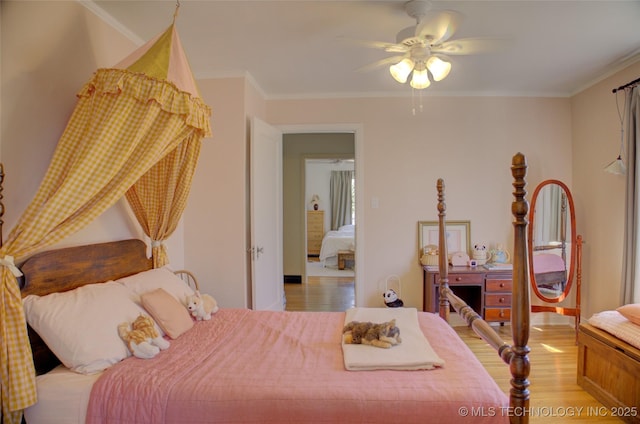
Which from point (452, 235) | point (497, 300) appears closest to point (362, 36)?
point (452, 235)

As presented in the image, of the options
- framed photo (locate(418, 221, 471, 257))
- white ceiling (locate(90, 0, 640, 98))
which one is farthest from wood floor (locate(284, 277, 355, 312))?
white ceiling (locate(90, 0, 640, 98))

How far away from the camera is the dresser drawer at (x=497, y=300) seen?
3.56 metres

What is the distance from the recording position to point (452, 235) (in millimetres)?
3939

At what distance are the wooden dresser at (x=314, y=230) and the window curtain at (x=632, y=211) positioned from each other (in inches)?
259

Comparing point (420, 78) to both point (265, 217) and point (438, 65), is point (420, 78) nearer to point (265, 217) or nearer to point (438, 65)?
point (438, 65)

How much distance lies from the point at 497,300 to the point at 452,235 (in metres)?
0.81

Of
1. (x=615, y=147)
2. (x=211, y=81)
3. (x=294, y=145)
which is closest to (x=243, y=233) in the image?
(x=211, y=81)

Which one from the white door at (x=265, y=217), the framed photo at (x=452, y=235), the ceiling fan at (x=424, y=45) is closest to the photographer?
the ceiling fan at (x=424, y=45)

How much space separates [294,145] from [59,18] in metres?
3.99

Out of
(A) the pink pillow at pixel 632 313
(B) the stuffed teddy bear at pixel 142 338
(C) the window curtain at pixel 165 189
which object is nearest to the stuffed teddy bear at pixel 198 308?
(B) the stuffed teddy bear at pixel 142 338

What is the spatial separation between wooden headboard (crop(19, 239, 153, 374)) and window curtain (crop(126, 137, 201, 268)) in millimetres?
193

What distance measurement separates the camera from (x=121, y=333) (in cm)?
173

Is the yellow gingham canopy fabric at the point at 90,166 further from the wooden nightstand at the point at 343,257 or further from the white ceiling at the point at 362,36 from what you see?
the wooden nightstand at the point at 343,257

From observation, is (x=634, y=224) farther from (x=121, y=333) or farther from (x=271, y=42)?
(x=121, y=333)
